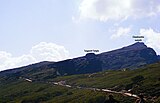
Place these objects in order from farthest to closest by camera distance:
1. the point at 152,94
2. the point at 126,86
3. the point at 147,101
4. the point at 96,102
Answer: the point at 126,86
the point at 96,102
the point at 152,94
the point at 147,101

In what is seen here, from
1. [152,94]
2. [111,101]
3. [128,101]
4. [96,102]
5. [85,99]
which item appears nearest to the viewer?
[111,101]

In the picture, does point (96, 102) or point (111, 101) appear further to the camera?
point (96, 102)

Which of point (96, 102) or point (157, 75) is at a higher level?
point (157, 75)

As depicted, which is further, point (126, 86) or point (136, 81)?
point (136, 81)

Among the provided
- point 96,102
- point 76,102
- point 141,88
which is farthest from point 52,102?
point 141,88

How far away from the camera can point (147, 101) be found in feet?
398

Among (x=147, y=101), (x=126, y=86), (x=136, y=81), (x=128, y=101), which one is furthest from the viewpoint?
(x=136, y=81)

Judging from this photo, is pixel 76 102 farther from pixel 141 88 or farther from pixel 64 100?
pixel 141 88

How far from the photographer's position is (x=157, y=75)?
190 m

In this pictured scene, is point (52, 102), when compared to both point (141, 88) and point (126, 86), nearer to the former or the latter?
point (126, 86)

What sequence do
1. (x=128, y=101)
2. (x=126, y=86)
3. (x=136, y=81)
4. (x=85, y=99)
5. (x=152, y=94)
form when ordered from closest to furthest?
(x=128, y=101) < (x=152, y=94) < (x=85, y=99) < (x=126, y=86) < (x=136, y=81)

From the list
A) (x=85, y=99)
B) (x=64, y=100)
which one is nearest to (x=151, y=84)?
(x=85, y=99)

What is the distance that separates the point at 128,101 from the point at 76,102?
43622 mm

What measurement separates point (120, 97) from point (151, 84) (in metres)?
28.4
